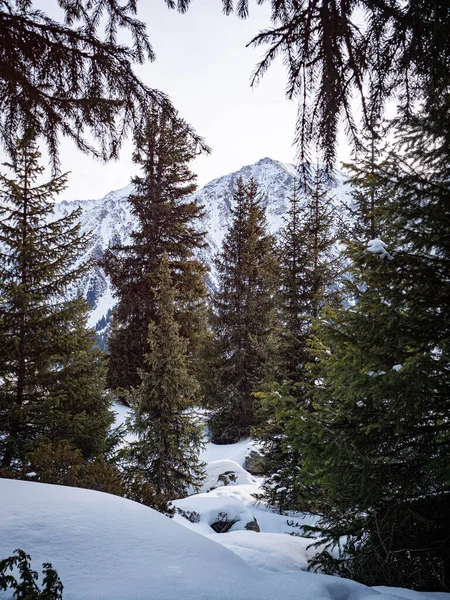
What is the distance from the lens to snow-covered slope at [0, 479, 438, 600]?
6.86 ft

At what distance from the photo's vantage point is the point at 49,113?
3.29 metres

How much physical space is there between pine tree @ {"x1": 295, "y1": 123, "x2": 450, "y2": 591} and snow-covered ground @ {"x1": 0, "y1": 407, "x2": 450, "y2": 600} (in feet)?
2.64

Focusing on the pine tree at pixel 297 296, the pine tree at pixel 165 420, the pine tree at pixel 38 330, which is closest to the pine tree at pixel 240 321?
the pine tree at pixel 297 296

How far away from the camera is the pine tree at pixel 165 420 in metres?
9.85

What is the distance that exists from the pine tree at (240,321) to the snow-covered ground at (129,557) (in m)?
12.2

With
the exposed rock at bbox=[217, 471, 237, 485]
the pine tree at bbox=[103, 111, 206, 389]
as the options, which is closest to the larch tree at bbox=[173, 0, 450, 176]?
the exposed rock at bbox=[217, 471, 237, 485]

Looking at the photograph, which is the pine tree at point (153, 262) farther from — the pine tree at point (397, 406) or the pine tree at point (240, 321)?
the pine tree at point (397, 406)

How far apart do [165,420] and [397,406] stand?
7.89 metres

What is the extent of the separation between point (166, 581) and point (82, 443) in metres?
7.19

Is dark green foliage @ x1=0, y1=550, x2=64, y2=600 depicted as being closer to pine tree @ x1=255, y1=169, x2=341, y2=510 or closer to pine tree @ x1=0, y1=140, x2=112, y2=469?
pine tree @ x1=0, y1=140, x2=112, y2=469

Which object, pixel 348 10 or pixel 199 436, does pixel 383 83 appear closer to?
pixel 348 10

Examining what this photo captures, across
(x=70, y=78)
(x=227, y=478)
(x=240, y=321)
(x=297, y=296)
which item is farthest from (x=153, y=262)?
(x=70, y=78)

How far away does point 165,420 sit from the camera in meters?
10.1

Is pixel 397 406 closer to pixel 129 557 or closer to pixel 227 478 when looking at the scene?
pixel 129 557
